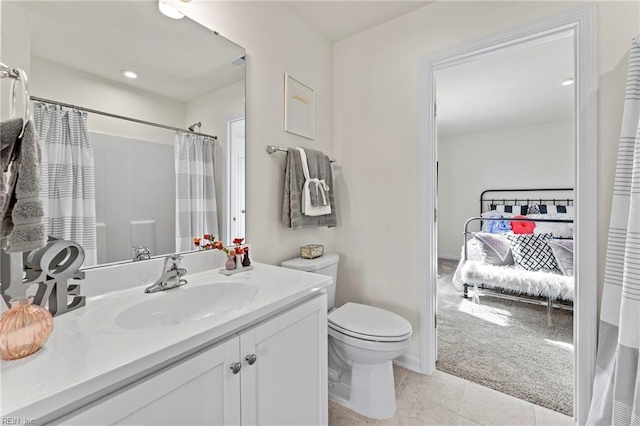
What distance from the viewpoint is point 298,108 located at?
1.86m

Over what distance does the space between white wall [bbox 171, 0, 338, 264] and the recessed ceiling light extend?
9 cm

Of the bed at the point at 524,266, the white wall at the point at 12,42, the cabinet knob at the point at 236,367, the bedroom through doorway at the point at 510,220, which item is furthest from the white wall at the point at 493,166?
the white wall at the point at 12,42

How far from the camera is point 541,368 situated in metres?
1.86

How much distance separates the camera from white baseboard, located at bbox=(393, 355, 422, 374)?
1833 millimetres

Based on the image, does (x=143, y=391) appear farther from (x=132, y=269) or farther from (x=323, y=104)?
(x=323, y=104)

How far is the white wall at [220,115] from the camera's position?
4.38 ft

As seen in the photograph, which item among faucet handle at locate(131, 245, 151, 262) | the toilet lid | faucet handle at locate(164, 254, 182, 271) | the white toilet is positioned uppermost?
faucet handle at locate(131, 245, 151, 262)

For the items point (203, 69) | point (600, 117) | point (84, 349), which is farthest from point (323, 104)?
point (84, 349)

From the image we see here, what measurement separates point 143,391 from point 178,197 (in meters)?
0.83

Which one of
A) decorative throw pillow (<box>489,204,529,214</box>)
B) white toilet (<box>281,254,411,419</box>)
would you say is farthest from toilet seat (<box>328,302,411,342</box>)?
decorative throw pillow (<box>489,204,529,214</box>)

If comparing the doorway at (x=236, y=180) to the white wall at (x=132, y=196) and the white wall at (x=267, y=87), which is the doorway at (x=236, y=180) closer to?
the white wall at (x=267, y=87)

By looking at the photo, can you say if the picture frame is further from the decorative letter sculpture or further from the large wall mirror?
the decorative letter sculpture

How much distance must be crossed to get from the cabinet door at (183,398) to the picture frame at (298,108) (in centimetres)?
140

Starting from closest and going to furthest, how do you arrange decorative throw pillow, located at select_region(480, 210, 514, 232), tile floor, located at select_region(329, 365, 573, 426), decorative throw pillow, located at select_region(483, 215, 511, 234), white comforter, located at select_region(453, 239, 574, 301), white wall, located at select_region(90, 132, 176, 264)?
white wall, located at select_region(90, 132, 176, 264), tile floor, located at select_region(329, 365, 573, 426), white comforter, located at select_region(453, 239, 574, 301), decorative throw pillow, located at select_region(483, 215, 511, 234), decorative throw pillow, located at select_region(480, 210, 514, 232)
